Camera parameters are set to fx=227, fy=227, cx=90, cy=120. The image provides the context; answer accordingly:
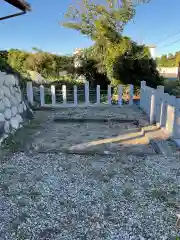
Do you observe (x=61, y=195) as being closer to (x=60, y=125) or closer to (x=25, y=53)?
(x=60, y=125)

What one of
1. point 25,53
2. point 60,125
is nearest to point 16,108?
point 60,125

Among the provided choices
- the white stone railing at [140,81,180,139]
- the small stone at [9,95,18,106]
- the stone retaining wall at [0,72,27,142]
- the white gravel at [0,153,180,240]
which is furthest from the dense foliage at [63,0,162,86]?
the white gravel at [0,153,180,240]

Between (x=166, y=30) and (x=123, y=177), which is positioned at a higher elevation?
(x=166, y=30)

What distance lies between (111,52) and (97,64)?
1288mm

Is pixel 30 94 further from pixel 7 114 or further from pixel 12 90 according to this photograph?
pixel 7 114

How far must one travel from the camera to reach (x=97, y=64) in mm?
11203

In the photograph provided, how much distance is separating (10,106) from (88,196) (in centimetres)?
345

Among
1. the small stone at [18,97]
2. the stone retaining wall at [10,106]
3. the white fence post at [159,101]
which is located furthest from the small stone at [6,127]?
the white fence post at [159,101]

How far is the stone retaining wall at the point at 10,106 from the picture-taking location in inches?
183

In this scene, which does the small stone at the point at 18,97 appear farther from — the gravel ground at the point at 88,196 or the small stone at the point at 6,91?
the gravel ground at the point at 88,196

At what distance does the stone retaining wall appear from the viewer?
4.66 m

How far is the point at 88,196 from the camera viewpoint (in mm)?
2520

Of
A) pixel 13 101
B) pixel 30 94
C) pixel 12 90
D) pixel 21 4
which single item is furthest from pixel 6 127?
pixel 30 94

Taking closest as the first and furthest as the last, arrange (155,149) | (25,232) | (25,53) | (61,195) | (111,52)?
1. (25,232)
2. (61,195)
3. (155,149)
4. (111,52)
5. (25,53)
